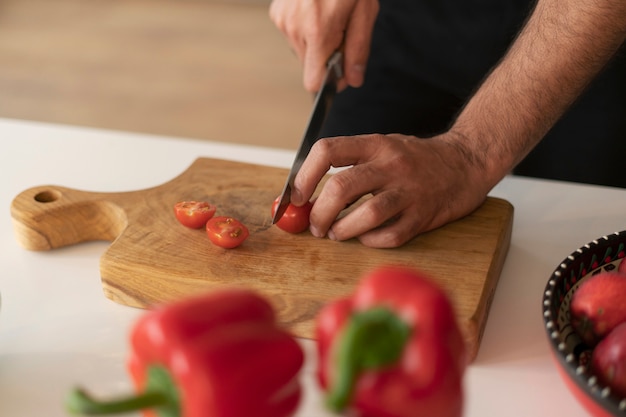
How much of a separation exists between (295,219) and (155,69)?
124 inches

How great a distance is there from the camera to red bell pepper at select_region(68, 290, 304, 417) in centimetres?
48

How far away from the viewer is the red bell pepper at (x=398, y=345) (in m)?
0.48

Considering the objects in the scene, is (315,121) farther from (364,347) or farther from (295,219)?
(364,347)

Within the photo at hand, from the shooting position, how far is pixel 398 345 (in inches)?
19.1

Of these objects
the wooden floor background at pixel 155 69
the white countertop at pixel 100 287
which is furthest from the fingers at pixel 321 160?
the wooden floor background at pixel 155 69

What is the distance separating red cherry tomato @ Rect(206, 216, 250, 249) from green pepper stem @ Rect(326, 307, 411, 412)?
2.23ft

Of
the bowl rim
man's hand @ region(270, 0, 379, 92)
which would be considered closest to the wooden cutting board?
the bowl rim

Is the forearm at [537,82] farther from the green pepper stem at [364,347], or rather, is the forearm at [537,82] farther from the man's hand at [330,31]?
the green pepper stem at [364,347]

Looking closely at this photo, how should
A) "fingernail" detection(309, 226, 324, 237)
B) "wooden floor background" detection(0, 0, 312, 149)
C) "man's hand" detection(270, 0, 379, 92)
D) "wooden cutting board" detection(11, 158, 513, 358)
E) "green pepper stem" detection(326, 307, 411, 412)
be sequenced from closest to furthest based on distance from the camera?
"green pepper stem" detection(326, 307, 411, 412) < "wooden cutting board" detection(11, 158, 513, 358) < "fingernail" detection(309, 226, 324, 237) < "man's hand" detection(270, 0, 379, 92) < "wooden floor background" detection(0, 0, 312, 149)

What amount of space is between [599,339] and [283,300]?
1.29 feet

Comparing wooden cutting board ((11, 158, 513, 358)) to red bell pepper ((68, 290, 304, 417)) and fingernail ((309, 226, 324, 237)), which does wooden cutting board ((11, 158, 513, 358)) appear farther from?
red bell pepper ((68, 290, 304, 417))

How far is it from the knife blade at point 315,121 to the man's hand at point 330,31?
0.02 metres

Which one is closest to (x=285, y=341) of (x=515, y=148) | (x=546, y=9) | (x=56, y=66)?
(x=515, y=148)

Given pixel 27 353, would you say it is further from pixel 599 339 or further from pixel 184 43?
pixel 184 43
